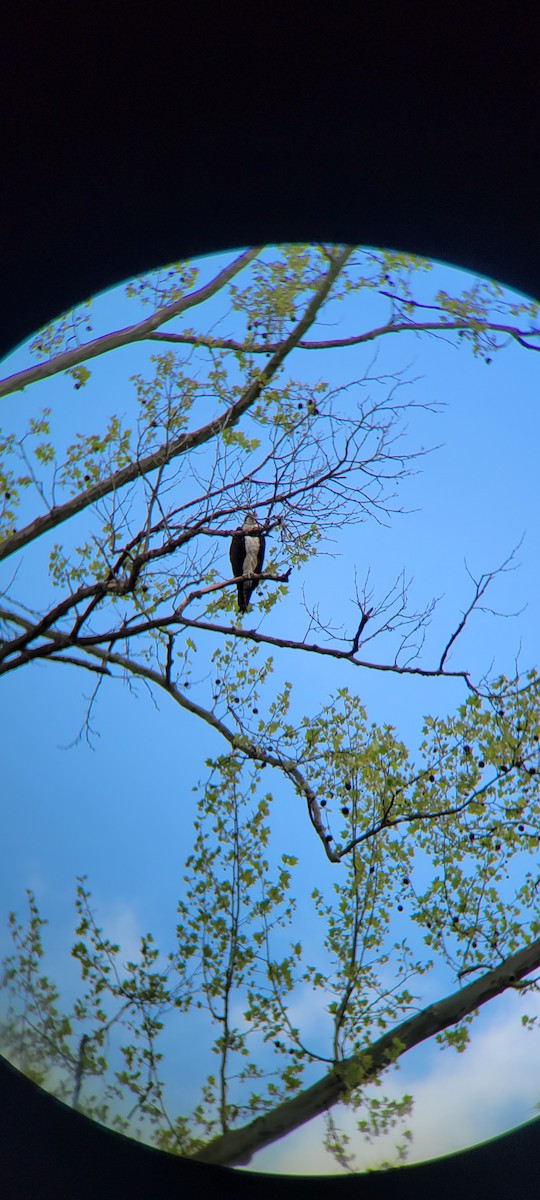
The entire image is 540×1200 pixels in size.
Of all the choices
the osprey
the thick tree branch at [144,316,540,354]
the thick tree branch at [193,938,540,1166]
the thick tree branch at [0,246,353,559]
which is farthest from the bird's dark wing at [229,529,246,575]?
the thick tree branch at [193,938,540,1166]

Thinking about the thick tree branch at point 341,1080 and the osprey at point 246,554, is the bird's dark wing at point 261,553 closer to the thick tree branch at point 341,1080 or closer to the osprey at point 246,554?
the osprey at point 246,554

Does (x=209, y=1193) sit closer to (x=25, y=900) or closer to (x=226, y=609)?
(x=25, y=900)

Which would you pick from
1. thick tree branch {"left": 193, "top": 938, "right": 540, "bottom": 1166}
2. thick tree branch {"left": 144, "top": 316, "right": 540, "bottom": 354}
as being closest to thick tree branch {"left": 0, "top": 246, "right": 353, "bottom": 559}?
thick tree branch {"left": 144, "top": 316, "right": 540, "bottom": 354}

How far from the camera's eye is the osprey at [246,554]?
2.12m

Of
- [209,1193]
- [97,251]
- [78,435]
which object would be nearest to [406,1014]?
[209,1193]

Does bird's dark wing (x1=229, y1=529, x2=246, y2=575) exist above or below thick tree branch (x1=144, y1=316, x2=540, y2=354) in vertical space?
below

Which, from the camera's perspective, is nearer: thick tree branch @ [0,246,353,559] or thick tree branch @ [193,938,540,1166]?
thick tree branch @ [193,938,540,1166]

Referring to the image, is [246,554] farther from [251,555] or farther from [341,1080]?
[341,1080]

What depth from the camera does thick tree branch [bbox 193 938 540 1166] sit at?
6.40ft

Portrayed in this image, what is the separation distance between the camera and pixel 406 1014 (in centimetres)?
198

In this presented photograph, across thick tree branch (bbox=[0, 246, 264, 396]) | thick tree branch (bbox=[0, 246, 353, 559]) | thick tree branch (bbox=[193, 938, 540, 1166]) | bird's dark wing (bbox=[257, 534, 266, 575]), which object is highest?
thick tree branch (bbox=[0, 246, 264, 396])

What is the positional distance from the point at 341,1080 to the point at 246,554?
3.97ft

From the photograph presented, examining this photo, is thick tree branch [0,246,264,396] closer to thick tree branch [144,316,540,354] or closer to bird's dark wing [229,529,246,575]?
thick tree branch [144,316,540,354]

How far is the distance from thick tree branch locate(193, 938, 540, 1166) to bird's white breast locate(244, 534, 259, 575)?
1068mm
